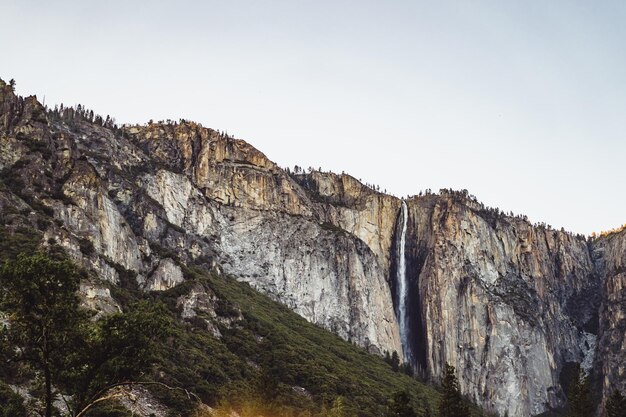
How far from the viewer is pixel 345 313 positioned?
166 m

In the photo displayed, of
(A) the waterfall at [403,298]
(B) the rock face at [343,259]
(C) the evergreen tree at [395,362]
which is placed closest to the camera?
(C) the evergreen tree at [395,362]

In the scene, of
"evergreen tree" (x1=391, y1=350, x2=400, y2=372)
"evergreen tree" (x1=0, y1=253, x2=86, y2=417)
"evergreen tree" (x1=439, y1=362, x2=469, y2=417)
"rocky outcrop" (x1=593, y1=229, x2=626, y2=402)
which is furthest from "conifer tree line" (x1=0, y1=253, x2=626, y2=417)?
"rocky outcrop" (x1=593, y1=229, x2=626, y2=402)

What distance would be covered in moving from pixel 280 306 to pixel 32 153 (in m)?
66.7

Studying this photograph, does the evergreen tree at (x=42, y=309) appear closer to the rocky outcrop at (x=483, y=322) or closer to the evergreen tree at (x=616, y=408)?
the evergreen tree at (x=616, y=408)

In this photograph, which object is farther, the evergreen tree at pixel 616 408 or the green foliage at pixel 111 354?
the evergreen tree at pixel 616 408

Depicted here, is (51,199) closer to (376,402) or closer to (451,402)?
(376,402)

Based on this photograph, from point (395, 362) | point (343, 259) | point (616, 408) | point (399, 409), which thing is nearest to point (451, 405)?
point (399, 409)

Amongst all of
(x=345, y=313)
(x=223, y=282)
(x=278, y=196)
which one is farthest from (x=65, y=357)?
(x=278, y=196)

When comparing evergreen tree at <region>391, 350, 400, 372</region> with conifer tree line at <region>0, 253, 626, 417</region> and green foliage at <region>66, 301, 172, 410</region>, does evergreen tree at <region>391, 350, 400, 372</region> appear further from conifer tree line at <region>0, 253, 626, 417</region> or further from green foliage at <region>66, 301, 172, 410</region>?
green foliage at <region>66, 301, 172, 410</region>

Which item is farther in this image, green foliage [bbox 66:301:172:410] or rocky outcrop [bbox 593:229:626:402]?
rocky outcrop [bbox 593:229:626:402]

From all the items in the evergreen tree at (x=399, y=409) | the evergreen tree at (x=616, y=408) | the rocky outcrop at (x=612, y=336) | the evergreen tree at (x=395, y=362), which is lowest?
the evergreen tree at (x=399, y=409)

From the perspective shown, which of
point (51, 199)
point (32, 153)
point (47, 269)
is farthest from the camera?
point (32, 153)

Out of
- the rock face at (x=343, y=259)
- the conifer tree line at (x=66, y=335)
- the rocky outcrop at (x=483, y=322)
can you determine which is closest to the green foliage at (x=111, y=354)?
the conifer tree line at (x=66, y=335)

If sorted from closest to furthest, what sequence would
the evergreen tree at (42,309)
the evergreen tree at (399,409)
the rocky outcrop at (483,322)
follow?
the evergreen tree at (42,309) < the evergreen tree at (399,409) < the rocky outcrop at (483,322)
